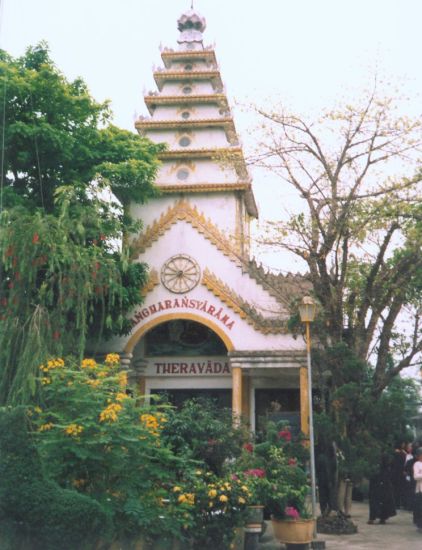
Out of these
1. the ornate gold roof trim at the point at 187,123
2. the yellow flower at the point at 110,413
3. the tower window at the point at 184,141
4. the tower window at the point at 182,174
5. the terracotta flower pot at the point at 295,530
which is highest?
the ornate gold roof trim at the point at 187,123

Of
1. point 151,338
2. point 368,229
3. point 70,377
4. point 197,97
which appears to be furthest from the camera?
point 197,97

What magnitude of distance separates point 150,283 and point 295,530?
36.3 ft

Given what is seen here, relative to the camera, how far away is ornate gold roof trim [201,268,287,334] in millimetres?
20531

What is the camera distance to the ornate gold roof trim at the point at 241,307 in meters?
20.5

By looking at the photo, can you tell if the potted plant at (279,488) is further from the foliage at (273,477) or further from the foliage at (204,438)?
the foliage at (204,438)

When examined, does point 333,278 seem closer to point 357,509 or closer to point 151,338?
point 357,509

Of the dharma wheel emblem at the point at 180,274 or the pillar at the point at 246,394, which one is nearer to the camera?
the dharma wheel emblem at the point at 180,274

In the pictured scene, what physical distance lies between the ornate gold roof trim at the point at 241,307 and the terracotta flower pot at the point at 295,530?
30.2 feet

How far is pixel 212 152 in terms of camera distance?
2405 cm

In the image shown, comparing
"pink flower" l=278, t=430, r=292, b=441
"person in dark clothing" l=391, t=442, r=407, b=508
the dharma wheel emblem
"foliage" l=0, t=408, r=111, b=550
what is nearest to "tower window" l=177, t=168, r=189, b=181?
the dharma wheel emblem

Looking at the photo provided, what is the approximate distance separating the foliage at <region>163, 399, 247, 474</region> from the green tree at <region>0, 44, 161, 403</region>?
3.17 metres

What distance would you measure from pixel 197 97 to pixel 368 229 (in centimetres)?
1278

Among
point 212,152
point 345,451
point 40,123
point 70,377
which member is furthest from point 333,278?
point 212,152

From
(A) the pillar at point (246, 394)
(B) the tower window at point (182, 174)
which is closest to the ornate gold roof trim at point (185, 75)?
(B) the tower window at point (182, 174)
